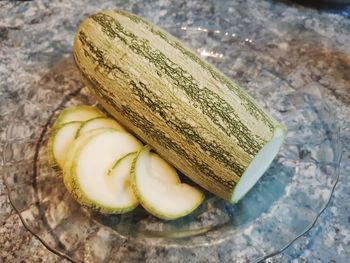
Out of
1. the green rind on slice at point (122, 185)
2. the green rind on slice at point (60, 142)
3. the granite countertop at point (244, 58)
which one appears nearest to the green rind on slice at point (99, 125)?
the green rind on slice at point (60, 142)

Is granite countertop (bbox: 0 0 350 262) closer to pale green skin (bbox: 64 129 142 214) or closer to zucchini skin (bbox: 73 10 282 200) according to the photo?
pale green skin (bbox: 64 129 142 214)

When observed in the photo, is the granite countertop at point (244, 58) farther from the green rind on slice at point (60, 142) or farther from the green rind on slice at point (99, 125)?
the green rind on slice at point (99, 125)

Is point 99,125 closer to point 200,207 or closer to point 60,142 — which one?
point 60,142

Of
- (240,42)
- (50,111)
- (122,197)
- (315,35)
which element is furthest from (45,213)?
(315,35)

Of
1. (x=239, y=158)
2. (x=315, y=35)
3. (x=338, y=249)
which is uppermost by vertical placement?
(x=239, y=158)

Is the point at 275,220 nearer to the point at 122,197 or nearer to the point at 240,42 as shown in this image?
the point at 122,197

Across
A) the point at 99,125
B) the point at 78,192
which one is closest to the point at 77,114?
the point at 99,125

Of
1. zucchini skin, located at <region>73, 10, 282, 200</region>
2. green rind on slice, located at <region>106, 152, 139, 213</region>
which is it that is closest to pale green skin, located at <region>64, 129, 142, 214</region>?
green rind on slice, located at <region>106, 152, 139, 213</region>
